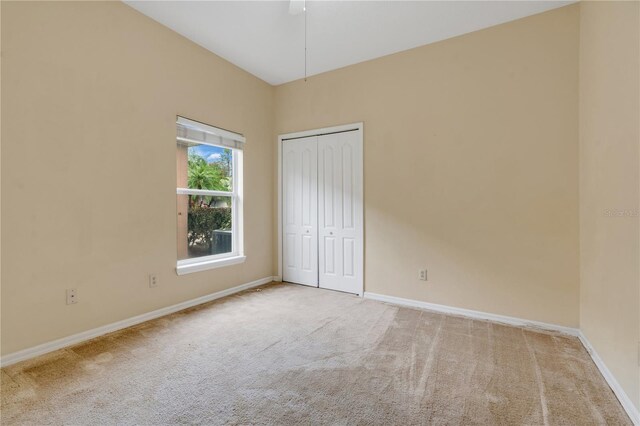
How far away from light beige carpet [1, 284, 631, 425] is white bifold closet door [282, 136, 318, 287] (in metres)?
1.33

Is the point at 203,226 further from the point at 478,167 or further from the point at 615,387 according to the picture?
the point at 615,387

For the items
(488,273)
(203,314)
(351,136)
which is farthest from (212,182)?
(488,273)

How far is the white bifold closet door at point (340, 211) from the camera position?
3.72m

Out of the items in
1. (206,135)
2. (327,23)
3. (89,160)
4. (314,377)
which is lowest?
(314,377)

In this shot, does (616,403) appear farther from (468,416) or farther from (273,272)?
(273,272)

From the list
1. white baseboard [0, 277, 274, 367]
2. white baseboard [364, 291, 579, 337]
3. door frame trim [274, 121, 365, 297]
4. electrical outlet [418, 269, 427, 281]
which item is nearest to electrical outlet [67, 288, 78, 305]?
white baseboard [0, 277, 274, 367]

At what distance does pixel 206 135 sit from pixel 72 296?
2.03 meters

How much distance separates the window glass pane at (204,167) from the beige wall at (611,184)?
3.68m

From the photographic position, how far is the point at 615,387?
1784mm

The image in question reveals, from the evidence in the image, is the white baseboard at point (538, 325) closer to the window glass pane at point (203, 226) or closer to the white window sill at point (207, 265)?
the white window sill at point (207, 265)

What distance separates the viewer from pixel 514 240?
2.84 m

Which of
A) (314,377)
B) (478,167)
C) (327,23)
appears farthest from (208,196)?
(478,167)

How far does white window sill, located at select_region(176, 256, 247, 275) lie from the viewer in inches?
125

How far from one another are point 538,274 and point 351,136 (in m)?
2.49
